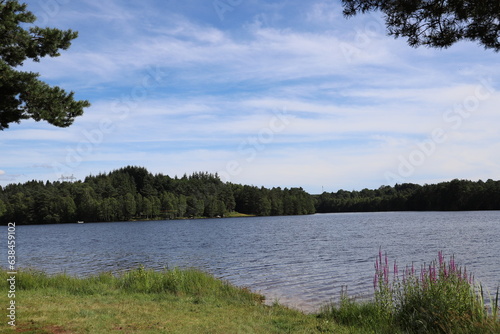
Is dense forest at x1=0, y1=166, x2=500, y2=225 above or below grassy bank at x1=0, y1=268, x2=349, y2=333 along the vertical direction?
above

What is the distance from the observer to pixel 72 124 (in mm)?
13781

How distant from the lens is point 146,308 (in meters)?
11.9

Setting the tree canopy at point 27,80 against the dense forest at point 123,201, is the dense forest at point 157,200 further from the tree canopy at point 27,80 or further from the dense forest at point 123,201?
the tree canopy at point 27,80

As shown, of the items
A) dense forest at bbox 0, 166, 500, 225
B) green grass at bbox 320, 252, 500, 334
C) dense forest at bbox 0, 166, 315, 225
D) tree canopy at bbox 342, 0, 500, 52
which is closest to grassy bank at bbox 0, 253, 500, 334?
green grass at bbox 320, 252, 500, 334

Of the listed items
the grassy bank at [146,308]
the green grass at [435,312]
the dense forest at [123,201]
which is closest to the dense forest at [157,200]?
the dense forest at [123,201]

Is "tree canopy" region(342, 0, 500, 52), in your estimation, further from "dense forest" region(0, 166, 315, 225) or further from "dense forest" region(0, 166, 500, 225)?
"dense forest" region(0, 166, 315, 225)

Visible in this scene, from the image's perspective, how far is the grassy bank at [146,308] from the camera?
9734 millimetres

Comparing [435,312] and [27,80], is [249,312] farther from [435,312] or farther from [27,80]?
[27,80]

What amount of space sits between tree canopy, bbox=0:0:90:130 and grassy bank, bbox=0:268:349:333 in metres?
5.80

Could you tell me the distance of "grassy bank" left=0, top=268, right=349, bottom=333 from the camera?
973 cm

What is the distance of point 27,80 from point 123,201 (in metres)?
154

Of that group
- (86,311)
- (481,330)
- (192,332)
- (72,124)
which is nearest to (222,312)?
(192,332)

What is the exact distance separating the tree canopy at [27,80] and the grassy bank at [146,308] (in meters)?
5.80

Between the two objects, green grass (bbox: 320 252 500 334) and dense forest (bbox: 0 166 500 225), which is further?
dense forest (bbox: 0 166 500 225)
